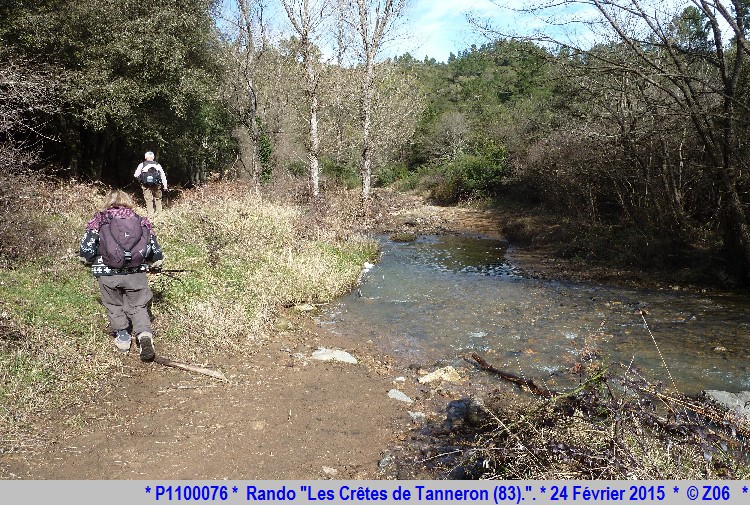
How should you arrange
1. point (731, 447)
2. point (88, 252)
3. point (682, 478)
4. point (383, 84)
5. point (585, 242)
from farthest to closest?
point (383, 84) → point (585, 242) → point (88, 252) → point (731, 447) → point (682, 478)

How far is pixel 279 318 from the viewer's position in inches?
319

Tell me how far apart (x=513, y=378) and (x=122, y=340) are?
15.5 ft

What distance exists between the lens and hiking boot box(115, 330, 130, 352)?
5961 millimetres

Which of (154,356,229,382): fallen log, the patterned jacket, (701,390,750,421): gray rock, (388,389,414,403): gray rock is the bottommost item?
(388,389,414,403): gray rock

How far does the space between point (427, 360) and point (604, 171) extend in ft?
35.1

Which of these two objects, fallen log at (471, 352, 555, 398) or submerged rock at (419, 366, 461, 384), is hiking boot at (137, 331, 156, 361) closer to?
submerged rock at (419, 366, 461, 384)

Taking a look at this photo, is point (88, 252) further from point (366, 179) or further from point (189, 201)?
point (366, 179)

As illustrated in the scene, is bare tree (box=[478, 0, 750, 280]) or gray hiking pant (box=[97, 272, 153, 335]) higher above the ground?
bare tree (box=[478, 0, 750, 280])

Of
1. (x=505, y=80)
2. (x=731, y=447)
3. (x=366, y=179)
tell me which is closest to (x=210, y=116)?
(x=366, y=179)

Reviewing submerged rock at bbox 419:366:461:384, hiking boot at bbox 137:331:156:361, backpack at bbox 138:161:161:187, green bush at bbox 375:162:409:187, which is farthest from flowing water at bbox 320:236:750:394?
green bush at bbox 375:162:409:187

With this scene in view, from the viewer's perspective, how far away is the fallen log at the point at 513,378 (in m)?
5.72

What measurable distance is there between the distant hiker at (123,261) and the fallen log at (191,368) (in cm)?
13

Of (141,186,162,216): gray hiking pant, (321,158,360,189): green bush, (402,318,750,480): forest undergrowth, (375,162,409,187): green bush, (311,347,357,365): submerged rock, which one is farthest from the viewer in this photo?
(375,162,409,187): green bush

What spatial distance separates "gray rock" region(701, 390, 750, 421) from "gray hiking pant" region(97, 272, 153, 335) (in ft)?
20.2
